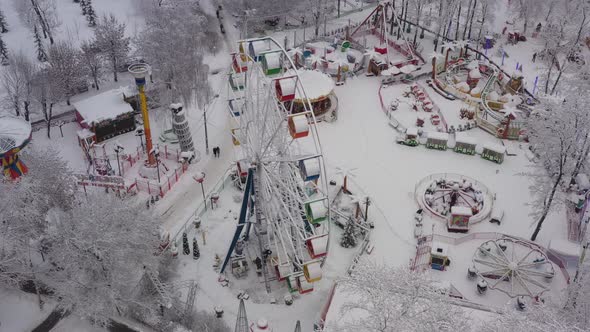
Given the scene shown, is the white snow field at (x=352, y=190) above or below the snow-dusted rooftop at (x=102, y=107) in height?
below

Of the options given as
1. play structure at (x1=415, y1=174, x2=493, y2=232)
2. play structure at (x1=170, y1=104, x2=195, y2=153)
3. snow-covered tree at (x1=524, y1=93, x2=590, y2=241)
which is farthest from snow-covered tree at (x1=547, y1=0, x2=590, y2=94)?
play structure at (x1=170, y1=104, x2=195, y2=153)

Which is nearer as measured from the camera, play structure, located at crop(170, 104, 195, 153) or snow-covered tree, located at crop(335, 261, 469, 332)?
snow-covered tree, located at crop(335, 261, 469, 332)

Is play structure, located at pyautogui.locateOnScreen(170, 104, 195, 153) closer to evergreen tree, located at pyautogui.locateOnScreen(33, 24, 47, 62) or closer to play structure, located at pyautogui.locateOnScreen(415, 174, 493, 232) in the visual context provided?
play structure, located at pyautogui.locateOnScreen(415, 174, 493, 232)

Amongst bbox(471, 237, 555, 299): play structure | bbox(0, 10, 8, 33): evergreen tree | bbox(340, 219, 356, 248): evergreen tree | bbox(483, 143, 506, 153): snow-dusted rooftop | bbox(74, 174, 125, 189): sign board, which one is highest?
bbox(0, 10, 8, 33): evergreen tree

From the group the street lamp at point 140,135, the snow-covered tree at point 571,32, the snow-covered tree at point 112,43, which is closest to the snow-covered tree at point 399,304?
the street lamp at point 140,135

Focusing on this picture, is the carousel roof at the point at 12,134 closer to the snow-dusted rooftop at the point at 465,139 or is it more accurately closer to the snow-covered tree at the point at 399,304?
the snow-covered tree at the point at 399,304

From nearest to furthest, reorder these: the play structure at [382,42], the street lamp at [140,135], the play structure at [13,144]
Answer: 1. the play structure at [13,144]
2. the street lamp at [140,135]
3. the play structure at [382,42]

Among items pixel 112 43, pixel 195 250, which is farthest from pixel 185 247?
pixel 112 43
